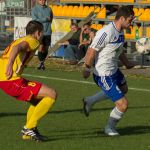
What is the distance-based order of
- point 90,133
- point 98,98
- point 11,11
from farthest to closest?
point 11,11, point 98,98, point 90,133

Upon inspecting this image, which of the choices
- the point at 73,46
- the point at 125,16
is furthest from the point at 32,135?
the point at 73,46

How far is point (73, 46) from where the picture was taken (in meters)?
22.3

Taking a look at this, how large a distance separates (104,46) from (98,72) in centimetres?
38

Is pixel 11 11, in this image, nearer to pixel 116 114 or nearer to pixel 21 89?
pixel 116 114

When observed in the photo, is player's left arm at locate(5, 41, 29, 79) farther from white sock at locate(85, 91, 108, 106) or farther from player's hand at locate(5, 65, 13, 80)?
white sock at locate(85, 91, 108, 106)

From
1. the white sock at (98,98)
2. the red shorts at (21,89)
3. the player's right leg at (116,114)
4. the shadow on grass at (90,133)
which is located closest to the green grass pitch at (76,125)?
the shadow on grass at (90,133)

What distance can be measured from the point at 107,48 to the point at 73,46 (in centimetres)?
1331

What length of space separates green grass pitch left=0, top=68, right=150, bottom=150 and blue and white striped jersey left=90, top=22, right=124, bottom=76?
3.05 ft

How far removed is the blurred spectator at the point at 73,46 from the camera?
2203 centimetres

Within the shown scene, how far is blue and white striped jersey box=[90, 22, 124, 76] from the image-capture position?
8.95 meters

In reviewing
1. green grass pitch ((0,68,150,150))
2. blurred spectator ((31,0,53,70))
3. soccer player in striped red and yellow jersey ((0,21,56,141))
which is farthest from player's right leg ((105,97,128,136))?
blurred spectator ((31,0,53,70))

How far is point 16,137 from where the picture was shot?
8969 mm

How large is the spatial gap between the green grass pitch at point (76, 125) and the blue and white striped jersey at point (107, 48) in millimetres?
929

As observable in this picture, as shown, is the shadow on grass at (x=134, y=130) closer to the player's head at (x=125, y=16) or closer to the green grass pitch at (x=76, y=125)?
the green grass pitch at (x=76, y=125)
